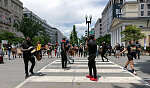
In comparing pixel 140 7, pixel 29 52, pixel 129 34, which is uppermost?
pixel 140 7

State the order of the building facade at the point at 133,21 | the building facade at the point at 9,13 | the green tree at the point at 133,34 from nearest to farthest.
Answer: the green tree at the point at 133,34 → the building facade at the point at 133,21 → the building facade at the point at 9,13

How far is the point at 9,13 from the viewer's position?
52.5 meters

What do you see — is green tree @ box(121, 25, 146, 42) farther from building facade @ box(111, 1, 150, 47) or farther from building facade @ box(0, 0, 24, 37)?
building facade @ box(0, 0, 24, 37)

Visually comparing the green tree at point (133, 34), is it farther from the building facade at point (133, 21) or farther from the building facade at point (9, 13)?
the building facade at point (9, 13)

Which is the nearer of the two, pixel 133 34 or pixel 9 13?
pixel 133 34

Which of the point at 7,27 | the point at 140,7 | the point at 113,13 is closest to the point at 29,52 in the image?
the point at 7,27

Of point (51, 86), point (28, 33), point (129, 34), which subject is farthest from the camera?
point (28, 33)

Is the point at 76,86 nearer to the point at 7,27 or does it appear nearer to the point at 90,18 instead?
the point at 90,18

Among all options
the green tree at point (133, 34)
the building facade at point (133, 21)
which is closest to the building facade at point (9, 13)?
the green tree at point (133, 34)

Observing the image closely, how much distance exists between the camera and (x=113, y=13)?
8012 centimetres

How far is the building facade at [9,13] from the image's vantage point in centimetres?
4713

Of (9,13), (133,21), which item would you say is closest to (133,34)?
(133,21)

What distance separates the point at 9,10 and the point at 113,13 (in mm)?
57757

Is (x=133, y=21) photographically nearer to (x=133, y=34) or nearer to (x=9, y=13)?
(x=133, y=34)
